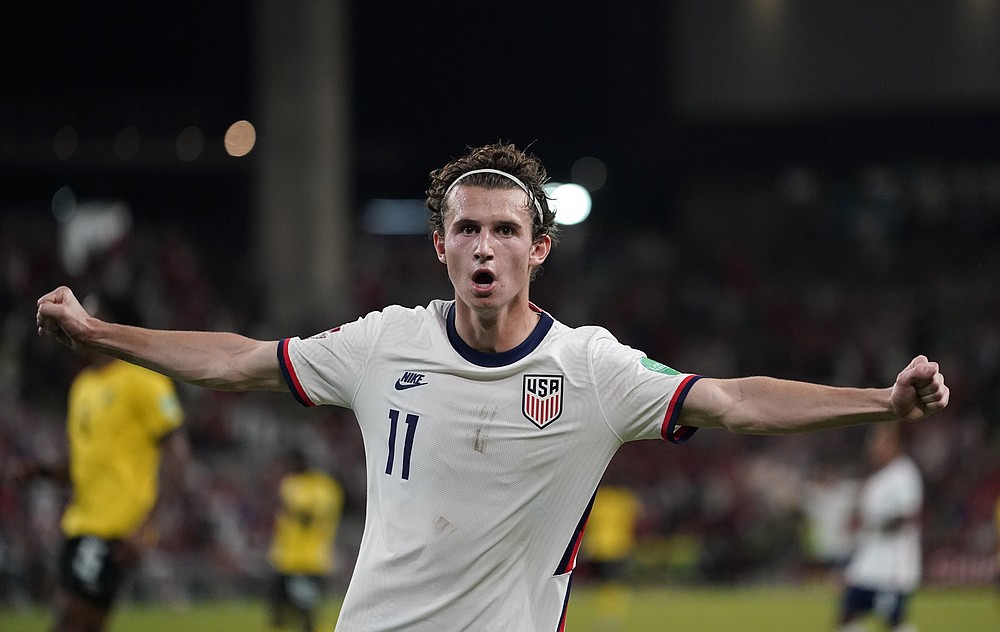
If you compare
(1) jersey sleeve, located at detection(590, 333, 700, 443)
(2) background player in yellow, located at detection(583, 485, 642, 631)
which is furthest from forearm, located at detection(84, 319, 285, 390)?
(2) background player in yellow, located at detection(583, 485, 642, 631)

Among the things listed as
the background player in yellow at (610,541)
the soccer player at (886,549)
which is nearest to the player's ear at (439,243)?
the soccer player at (886,549)

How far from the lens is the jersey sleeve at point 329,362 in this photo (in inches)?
164

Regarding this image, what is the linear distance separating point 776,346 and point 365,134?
1087 centimetres

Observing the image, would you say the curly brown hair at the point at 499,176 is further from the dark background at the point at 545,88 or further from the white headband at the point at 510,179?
the dark background at the point at 545,88

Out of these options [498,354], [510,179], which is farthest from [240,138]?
[498,354]

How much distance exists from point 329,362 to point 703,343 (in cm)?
2571

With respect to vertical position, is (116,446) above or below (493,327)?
below

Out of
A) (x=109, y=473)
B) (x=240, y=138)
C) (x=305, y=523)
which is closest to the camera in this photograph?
(x=109, y=473)

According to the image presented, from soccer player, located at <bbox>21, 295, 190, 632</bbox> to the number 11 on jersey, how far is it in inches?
182

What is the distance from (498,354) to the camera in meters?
4.07

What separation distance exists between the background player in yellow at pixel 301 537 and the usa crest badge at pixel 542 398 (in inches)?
428

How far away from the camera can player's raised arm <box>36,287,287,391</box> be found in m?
4.11

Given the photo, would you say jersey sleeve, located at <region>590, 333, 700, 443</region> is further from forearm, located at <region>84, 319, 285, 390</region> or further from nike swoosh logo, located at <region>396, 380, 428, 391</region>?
forearm, located at <region>84, 319, 285, 390</region>

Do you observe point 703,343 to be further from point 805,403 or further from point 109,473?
point 805,403
